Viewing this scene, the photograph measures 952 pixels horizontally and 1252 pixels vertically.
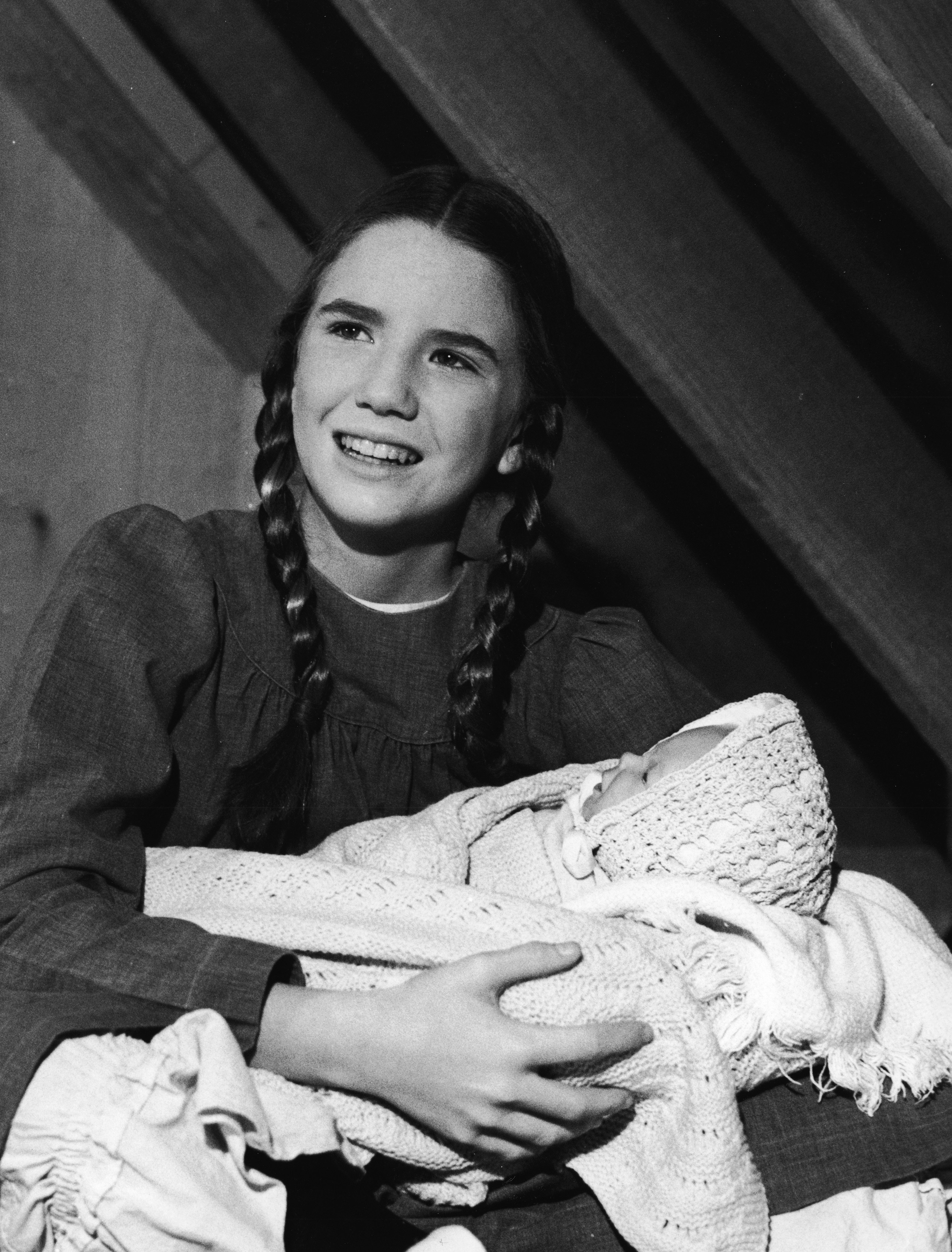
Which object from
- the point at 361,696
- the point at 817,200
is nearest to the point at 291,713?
the point at 361,696

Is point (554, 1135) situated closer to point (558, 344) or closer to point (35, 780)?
point (35, 780)

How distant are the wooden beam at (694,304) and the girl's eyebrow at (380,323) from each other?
0.77ft

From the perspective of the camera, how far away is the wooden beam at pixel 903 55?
149 centimetres

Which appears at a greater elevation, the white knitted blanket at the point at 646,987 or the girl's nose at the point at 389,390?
the girl's nose at the point at 389,390

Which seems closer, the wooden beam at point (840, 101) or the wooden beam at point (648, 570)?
the wooden beam at point (840, 101)

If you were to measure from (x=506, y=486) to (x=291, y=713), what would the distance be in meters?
0.39

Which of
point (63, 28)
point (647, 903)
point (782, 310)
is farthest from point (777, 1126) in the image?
point (63, 28)

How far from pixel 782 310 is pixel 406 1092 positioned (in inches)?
43.4

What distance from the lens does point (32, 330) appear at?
77.9 inches

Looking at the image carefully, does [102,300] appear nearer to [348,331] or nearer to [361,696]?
[348,331]

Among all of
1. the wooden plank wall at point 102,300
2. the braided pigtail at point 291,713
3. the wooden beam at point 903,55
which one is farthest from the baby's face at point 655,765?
the wooden plank wall at point 102,300

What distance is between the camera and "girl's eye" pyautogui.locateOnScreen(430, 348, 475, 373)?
1.58m

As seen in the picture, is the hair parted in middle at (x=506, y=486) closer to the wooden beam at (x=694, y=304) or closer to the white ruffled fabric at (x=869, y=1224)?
the wooden beam at (x=694, y=304)

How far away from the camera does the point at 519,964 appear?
1.15 meters
